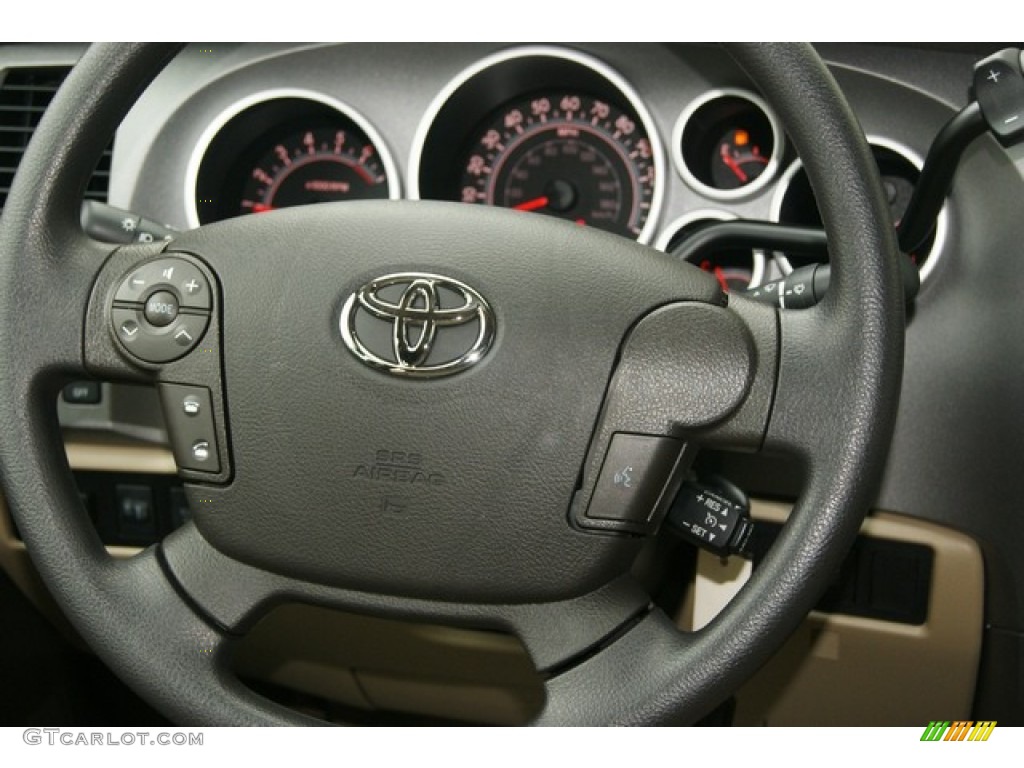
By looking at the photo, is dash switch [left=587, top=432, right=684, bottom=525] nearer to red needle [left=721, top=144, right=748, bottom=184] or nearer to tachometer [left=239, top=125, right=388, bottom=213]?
red needle [left=721, top=144, right=748, bottom=184]

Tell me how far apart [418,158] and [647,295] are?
0.54m

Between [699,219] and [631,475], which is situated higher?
[699,219]

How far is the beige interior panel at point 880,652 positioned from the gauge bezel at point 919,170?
0.83ft

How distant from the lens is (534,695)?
3.89ft

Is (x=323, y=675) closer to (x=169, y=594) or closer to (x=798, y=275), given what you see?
(x=169, y=594)

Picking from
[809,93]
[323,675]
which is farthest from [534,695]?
[809,93]

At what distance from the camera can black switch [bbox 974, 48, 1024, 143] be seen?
2.98 ft

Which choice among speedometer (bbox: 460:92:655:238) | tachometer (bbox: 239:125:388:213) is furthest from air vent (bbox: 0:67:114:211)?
speedometer (bbox: 460:92:655:238)

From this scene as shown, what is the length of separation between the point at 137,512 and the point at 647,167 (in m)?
0.69

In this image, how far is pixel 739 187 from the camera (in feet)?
3.90

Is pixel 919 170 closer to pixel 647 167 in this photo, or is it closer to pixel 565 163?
pixel 647 167

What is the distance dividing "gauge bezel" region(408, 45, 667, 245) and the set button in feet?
1.56
